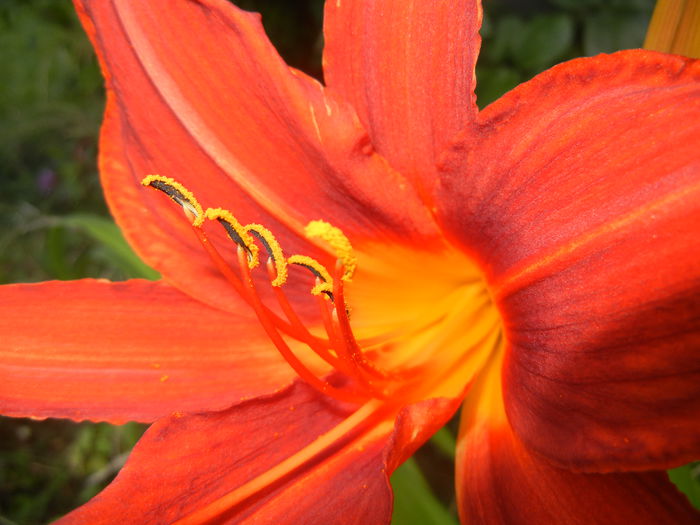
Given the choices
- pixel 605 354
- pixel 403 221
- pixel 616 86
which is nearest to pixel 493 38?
pixel 403 221

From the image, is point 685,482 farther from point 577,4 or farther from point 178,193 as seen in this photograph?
point 577,4

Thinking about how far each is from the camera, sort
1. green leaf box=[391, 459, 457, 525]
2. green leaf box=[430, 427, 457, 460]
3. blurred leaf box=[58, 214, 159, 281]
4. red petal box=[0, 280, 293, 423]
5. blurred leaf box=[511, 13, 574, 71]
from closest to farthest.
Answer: red petal box=[0, 280, 293, 423]
green leaf box=[391, 459, 457, 525]
green leaf box=[430, 427, 457, 460]
blurred leaf box=[58, 214, 159, 281]
blurred leaf box=[511, 13, 574, 71]

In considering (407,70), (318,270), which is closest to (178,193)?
(318,270)

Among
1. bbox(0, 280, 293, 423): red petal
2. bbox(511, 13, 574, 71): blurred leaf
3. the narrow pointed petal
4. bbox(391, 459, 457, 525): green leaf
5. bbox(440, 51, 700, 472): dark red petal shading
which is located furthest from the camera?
bbox(511, 13, 574, 71): blurred leaf

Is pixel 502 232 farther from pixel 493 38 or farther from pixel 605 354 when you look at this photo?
pixel 493 38

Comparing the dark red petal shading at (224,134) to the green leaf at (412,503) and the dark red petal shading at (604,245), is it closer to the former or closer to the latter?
the dark red petal shading at (604,245)

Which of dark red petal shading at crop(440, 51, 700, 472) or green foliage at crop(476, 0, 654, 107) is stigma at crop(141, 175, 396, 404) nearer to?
dark red petal shading at crop(440, 51, 700, 472)

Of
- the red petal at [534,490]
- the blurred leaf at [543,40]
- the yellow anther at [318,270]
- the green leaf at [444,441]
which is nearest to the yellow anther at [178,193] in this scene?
the yellow anther at [318,270]

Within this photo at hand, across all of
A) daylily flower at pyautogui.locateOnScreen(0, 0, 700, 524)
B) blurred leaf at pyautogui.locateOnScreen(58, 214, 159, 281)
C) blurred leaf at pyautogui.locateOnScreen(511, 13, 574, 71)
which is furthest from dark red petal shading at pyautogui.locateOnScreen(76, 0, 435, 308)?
blurred leaf at pyautogui.locateOnScreen(511, 13, 574, 71)
